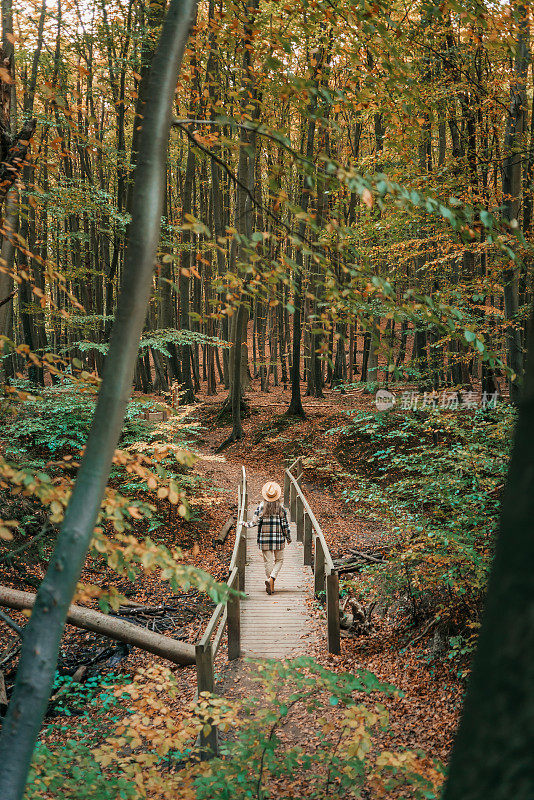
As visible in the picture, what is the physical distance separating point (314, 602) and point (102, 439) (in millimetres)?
6891

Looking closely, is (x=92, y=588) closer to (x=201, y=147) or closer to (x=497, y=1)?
(x=201, y=147)

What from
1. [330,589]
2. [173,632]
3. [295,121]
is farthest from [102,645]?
[295,121]

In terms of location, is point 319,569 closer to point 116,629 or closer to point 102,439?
point 116,629

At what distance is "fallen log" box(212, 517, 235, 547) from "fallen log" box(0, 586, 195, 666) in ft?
17.9

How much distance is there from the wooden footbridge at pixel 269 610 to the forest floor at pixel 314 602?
0.30 m

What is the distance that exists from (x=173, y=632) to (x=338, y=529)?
17.6 feet

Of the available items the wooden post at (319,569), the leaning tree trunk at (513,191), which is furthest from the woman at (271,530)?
the leaning tree trunk at (513,191)

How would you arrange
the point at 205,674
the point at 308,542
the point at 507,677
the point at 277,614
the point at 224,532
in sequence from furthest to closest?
the point at 224,532
the point at 308,542
the point at 277,614
the point at 205,674
the point at 507,677

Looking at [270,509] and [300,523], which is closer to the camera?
[270,509]

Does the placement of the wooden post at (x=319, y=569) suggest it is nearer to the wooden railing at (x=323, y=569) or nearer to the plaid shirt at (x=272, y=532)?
the wooden railing at (x=323, y=569)

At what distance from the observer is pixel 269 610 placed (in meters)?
Answer: 7.83

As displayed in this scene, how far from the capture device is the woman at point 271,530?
8125 mm

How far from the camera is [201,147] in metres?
2.80

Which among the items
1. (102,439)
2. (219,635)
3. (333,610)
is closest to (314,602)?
(333,610)
